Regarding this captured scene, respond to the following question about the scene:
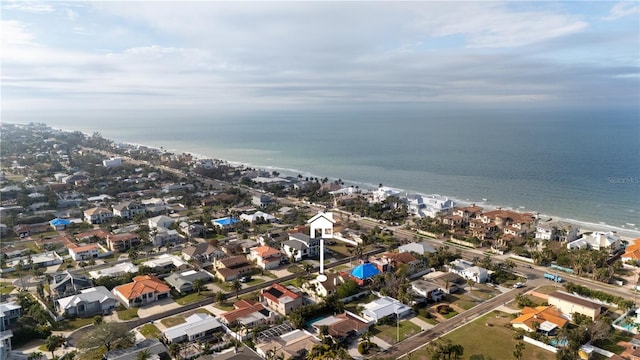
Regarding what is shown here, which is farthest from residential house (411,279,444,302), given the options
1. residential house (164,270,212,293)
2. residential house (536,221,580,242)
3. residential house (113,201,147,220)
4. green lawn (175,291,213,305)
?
residential house (113,201,147,220)

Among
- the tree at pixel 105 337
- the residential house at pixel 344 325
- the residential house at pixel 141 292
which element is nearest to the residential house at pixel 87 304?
the residential house at pixel 141 292

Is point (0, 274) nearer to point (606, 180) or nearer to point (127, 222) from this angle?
point (127, 222)

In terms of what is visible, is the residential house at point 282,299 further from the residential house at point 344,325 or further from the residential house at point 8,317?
the residential house at point 8,317

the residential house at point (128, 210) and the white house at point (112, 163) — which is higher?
the white house at point (112, 163)

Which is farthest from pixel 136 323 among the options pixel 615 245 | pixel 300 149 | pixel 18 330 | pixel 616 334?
pixel 300 149

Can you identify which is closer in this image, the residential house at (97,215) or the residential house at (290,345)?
the residential house at (290,345)

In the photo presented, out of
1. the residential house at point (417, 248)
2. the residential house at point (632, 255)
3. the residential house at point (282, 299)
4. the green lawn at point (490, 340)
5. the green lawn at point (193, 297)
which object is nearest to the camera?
the green lawn at point (490, 340)

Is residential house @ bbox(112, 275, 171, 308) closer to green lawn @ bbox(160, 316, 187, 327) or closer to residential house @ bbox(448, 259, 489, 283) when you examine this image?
green lawn @ bbox(160, 316, 187, 327)

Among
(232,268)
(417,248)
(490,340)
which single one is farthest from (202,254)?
(490,340)
